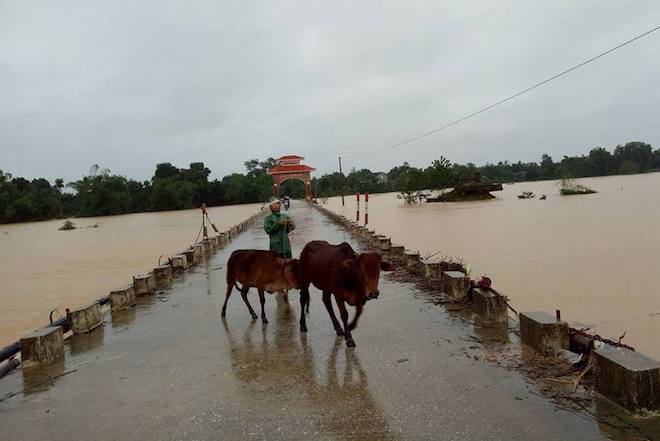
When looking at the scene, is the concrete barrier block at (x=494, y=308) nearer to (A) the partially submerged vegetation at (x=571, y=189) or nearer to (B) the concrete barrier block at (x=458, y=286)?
(B) the concrete barrier block at (x=458, y=286)

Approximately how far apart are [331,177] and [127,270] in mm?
77635

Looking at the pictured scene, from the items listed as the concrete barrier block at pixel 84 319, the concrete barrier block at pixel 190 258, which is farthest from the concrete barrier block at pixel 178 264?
the concrete barrier block at pixel 84 319

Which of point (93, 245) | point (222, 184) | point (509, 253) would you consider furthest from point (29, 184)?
point (509, 253)

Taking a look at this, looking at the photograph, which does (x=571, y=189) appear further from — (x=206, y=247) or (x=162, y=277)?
(x=162, y=277)

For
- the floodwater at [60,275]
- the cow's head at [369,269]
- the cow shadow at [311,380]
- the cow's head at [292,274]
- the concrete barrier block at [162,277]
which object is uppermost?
the cow's head at [369,269]

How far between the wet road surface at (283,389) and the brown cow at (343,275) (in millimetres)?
434

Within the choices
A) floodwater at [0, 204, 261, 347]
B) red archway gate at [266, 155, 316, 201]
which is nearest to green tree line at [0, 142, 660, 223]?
red archway gate at [266, 155, 316, 201]

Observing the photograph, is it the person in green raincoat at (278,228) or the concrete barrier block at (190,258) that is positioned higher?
the person in green raincoat at (278,228)

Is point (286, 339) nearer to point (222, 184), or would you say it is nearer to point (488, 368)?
point (488, 368)

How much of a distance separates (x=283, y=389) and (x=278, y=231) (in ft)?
12.3

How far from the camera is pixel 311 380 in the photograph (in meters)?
4.49

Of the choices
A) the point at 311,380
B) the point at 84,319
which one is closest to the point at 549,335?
the point at 311,380

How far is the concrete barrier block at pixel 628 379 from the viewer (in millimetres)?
3352

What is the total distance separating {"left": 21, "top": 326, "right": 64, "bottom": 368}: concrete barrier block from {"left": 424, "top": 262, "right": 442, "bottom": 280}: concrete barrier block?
588 centimetres
